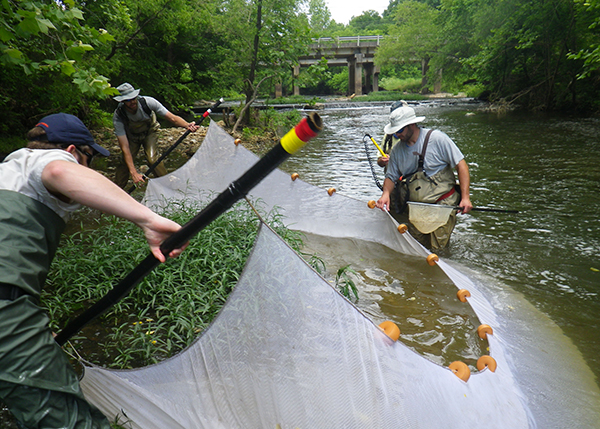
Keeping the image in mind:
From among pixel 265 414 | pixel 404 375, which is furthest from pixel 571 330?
pixel 265 414

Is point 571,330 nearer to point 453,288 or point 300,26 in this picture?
point 453,288

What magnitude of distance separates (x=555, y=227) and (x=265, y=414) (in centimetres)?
508

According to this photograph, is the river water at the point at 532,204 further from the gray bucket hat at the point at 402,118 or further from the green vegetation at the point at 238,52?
the green vegetation at the point at 238,52

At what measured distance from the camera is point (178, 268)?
11.3ft

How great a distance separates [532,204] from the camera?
252 inches

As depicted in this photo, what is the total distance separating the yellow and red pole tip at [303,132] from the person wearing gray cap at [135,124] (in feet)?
15.7

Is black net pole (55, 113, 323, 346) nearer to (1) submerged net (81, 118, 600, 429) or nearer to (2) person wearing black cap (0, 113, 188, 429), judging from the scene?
(2) person wearing black cap (0, 113, 188, 429)

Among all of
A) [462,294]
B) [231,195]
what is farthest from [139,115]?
[231,195]

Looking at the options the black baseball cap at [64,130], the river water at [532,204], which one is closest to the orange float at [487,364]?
the river water at [532,204]

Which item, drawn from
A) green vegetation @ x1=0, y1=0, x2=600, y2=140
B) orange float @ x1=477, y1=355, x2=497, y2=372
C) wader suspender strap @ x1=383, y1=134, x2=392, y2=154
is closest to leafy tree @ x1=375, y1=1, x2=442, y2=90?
green vegetation @ x1=0, y1=0, x2=600, y2=140

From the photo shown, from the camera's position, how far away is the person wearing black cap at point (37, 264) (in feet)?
4.49

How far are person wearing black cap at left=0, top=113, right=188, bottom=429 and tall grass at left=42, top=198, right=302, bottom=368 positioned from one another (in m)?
1.12

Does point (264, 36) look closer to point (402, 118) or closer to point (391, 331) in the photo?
point (402, 118)

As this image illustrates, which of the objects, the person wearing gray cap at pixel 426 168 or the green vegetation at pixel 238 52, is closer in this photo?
the person wearing gray cap at pixel 426 168
